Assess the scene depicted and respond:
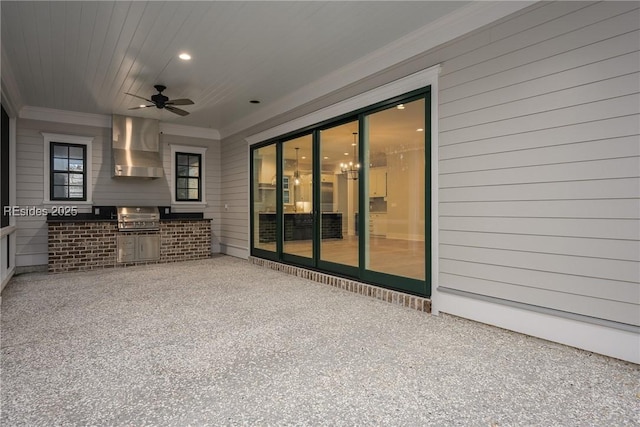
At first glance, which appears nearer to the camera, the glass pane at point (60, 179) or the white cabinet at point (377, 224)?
the white cabinet at point (377, 224)

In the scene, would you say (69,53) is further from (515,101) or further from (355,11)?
(515,101)

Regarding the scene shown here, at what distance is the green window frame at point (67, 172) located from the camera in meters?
6.75

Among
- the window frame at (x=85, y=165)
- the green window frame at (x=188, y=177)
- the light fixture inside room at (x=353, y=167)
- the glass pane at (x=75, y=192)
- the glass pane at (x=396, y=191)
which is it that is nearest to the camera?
the glass pane at (x=396, y=191)

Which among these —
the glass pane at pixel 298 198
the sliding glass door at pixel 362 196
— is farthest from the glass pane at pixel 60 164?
the glass pane at pixel 298 198

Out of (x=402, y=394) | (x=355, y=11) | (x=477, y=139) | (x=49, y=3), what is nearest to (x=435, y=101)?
(x=477, y=139)

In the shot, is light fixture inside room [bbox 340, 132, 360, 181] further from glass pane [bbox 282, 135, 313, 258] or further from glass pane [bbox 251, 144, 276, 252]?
glass pane [bbox 251, 144, 276, 252]

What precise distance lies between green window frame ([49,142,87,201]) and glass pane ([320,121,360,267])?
508 centimetres

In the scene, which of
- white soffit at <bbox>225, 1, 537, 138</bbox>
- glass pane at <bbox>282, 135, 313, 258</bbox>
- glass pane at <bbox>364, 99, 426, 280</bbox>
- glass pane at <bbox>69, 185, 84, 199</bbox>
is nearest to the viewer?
white soffit at <bbox>225, 1, 537, 138</bbox>

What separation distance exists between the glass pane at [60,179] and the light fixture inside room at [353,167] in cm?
563

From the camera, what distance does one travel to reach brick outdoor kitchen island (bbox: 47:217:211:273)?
20.4ft

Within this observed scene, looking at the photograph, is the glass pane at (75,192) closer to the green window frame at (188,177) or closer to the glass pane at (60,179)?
the glass pane at (60,179)

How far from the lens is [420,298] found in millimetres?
3789

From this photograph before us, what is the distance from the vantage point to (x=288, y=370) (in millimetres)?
2385

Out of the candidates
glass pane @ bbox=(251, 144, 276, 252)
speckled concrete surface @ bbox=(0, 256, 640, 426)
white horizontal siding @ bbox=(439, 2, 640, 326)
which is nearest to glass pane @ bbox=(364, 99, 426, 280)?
white horizontal siding @ bbox=(439, 2, 640, 326)
